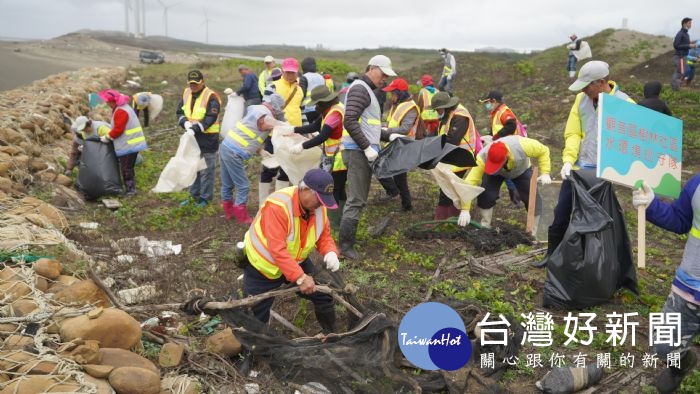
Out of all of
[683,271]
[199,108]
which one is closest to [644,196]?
[683,271]

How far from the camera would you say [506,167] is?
534cm

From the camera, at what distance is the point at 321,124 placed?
5430 mm

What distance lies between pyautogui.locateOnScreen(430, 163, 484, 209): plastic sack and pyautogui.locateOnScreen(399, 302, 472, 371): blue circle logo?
2.76 metres

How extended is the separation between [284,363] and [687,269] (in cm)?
227

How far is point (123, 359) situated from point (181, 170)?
12.1ft

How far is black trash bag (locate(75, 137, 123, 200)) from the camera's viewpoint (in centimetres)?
689

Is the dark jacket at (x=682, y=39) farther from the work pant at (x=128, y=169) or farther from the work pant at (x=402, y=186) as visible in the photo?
the work pant at (x=128, y=169)

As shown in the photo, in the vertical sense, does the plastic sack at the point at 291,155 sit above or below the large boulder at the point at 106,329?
above

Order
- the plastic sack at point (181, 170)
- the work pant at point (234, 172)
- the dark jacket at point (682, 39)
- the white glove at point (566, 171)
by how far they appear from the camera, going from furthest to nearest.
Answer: the dark jacket at point (682, 39) < the plastic sack at point (181, 170) < the work pant at point (234, 172) < the white glove at point (566, 171)

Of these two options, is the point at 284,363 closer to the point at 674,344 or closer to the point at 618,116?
the point at 674,344

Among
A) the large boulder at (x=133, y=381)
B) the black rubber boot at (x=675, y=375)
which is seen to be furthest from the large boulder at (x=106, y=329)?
the black rubber boot at (x=675, y=375)

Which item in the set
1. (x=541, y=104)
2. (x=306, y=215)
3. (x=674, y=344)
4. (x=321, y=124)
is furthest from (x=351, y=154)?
(x=541, y=104)

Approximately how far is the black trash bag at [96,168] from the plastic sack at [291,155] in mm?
2733

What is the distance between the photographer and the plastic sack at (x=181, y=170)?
244 inches
